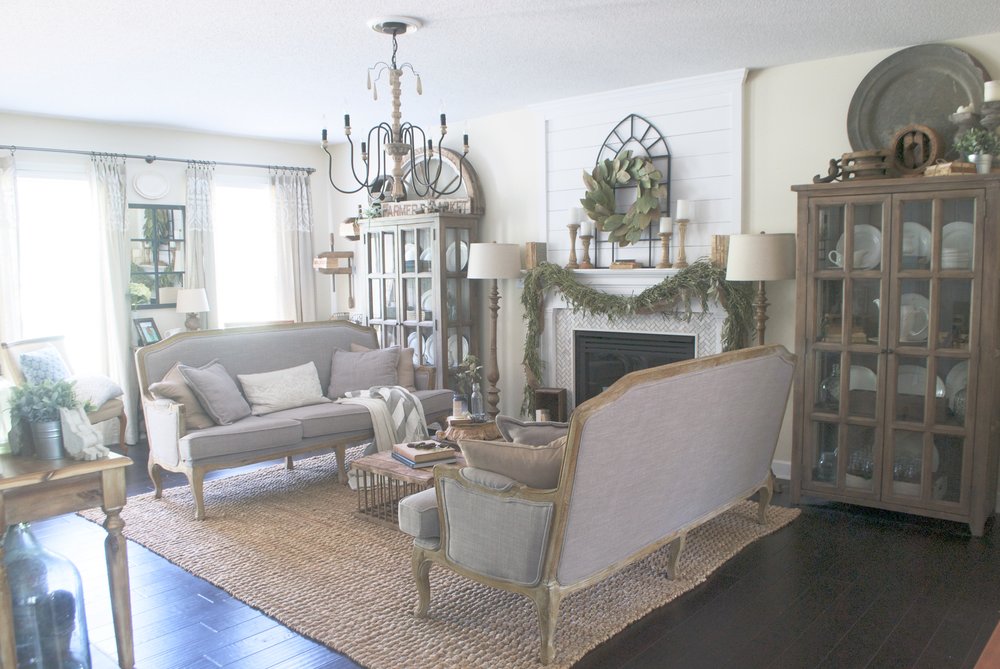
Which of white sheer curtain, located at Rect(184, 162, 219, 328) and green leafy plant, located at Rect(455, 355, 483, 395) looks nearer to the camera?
green leafy plant, located at Rect(455, 355, 483, 395)

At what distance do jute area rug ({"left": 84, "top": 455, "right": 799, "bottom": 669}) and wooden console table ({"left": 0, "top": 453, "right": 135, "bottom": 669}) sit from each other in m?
0.67

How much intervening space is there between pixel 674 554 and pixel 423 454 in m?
1.28

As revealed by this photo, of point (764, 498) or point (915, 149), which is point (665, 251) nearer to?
point (915, 149)

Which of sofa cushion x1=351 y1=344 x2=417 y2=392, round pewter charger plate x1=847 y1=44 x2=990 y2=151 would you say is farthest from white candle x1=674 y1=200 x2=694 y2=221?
sofa cushion x1=351 y1=344 x2=417 y2=392

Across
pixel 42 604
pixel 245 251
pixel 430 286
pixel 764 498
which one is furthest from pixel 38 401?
pixel 245 251

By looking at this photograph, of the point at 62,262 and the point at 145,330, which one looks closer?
the point at 62,262

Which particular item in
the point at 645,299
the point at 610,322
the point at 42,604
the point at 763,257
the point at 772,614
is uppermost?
the point at 763,257

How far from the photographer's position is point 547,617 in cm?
268

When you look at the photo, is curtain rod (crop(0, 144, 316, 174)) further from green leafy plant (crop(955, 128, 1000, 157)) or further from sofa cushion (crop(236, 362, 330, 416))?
green leafy plant (crop(955, 128, 1000, 157))

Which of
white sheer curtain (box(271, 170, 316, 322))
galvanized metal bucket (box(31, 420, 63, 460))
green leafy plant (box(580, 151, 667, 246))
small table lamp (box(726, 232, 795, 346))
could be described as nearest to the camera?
galvanized metal bucket (box(31, 420, 63, 460))

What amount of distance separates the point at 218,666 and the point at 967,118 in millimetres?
4115

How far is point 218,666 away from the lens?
8.88 feet

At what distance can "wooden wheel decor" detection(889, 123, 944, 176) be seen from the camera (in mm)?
4086

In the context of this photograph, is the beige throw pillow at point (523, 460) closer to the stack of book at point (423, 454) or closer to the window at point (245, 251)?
the stack of book at point (423, 454)
